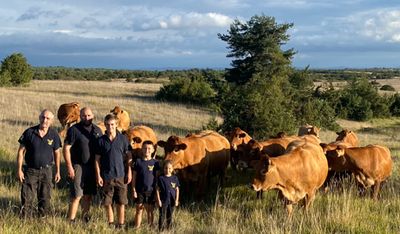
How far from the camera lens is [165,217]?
827 centimetres

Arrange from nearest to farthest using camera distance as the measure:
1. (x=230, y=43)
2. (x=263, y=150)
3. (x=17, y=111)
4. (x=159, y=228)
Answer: (x=159, y=228)
(x=263, y=150)
(x=17, y=111)
(x=230, y=43)

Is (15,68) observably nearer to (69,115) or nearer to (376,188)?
(69,115)

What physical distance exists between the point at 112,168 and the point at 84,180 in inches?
23.8

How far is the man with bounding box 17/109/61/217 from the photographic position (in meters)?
8.28

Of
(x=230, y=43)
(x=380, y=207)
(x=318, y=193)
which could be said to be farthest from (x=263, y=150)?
(x=230, y=43)

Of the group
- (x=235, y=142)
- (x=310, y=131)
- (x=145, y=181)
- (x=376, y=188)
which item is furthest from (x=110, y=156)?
(x=310, y=131)

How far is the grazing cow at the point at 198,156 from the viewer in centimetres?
963

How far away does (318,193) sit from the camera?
10.5 metres

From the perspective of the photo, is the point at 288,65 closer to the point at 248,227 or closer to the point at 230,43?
the point at 230,43

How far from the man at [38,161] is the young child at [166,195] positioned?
5.61ft

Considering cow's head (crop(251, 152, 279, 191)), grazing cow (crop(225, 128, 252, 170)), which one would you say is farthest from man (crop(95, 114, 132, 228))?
grazing cow (crop(225, 128, 252, 170))

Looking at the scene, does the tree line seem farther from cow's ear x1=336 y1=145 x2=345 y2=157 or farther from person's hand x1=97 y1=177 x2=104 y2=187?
person's hand x1=97 y1=177 x2=104 y2=187

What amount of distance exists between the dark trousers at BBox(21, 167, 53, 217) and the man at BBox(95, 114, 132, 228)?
92 centimetres

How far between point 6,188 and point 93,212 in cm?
242
